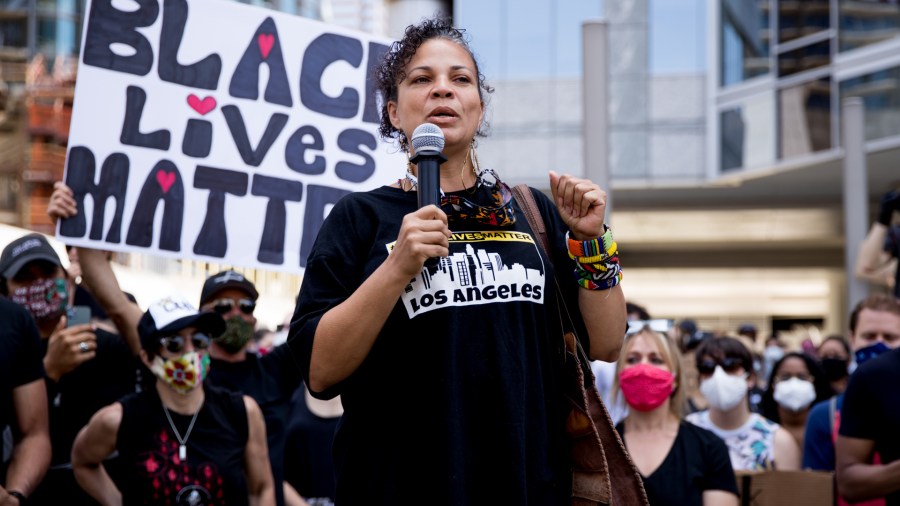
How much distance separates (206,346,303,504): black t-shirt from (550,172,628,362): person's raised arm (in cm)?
361

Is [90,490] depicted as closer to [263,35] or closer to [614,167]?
[263,35]

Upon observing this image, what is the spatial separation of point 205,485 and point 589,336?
8.95ft

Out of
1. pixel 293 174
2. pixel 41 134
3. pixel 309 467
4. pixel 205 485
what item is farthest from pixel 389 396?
pixel 41 134

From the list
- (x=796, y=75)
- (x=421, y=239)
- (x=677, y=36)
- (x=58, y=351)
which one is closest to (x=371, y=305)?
(x=421, y=239)

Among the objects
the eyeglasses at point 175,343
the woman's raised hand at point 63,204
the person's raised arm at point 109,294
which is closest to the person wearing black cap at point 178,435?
the eyeglasses at point 175,343

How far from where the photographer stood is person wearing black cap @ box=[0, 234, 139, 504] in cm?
555

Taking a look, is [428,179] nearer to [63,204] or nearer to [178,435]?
[178,435]

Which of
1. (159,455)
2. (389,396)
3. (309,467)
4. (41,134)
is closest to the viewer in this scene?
(389,396)

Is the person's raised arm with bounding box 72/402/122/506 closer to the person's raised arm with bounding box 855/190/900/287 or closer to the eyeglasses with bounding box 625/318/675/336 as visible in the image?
the eyeglasses with bounding box 625/318/675/336

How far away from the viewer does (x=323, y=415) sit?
7633 millimetres

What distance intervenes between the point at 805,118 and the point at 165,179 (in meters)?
17.9

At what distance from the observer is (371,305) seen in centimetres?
269

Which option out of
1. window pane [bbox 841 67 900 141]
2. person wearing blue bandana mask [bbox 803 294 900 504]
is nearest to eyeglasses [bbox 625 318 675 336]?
person wearing blue bandana mask [bbox 803 294 900 504]

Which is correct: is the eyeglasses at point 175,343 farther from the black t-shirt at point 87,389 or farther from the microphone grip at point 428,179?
the microphone grip at point 428,179
